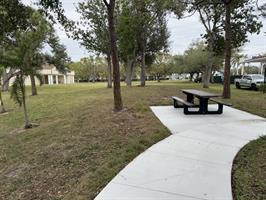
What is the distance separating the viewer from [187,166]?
13.0 ft

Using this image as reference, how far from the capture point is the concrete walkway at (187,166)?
10.3ft

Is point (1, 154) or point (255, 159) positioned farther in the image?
point (1, 154)

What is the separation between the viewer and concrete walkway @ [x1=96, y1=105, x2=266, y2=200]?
3.15 meters

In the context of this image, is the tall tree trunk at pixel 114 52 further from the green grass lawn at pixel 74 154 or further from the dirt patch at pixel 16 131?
the dirt patch at pixel 16 131

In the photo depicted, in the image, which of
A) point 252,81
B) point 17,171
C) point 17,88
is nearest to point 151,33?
point 252,81

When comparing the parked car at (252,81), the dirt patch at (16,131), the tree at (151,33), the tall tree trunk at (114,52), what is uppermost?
the tree at (151,33)

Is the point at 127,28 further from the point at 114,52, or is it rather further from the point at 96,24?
the point at 114,52

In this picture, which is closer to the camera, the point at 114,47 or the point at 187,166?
the point at 187,166

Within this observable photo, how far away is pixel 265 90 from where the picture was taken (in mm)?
3621

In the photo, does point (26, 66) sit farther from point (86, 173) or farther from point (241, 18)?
point (241, 18)

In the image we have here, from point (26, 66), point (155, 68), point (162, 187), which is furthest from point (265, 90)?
point (155, 68)

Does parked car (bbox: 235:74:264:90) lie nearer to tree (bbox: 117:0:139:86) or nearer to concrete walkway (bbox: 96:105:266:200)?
tree (bbox: 117:0:139:86)

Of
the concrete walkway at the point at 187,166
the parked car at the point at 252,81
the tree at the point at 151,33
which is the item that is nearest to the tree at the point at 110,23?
the concrete walkway at the point at 187,166

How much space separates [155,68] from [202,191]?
4898 cm
